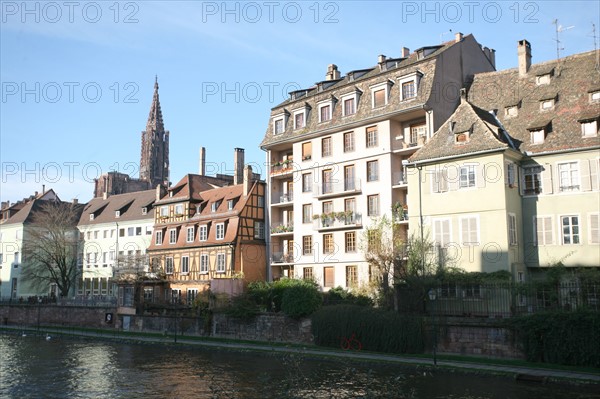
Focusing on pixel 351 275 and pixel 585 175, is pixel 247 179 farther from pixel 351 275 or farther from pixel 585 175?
pixel 585 175

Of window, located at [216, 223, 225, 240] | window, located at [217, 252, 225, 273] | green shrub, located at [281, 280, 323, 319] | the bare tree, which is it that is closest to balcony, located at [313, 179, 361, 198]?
green shrub, located at [281, 280, 323, 319]

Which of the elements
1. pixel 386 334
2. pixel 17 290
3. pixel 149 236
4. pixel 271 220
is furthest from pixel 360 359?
pixel 17 290

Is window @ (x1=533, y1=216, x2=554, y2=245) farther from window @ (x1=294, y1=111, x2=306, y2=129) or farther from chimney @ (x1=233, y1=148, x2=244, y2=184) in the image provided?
chimney @ (x1=233, y1=148, x2=244, y2=184)

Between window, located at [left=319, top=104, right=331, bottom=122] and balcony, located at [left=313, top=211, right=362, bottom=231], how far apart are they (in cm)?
711

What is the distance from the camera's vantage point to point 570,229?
3278cm

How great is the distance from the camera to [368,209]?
41.6 meters

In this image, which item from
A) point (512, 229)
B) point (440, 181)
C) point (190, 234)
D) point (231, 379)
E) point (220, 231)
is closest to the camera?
point (231, 379)

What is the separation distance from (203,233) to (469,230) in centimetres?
2691

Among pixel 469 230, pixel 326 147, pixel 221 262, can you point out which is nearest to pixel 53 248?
pixel 221 262

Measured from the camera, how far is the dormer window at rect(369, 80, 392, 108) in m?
41.4

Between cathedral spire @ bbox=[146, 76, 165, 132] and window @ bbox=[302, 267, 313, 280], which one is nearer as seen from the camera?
window @ bbox=[302, 267, 313, 280]

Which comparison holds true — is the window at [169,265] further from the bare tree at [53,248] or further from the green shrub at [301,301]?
the green shrub at [301,301]

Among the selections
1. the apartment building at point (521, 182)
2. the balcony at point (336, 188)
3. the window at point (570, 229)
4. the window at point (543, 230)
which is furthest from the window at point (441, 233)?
the balcony at point (336, 188)

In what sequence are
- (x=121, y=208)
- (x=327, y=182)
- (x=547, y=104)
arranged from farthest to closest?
(x=121, y=208) → (x=327, y=182) → (x=547, y=104)
